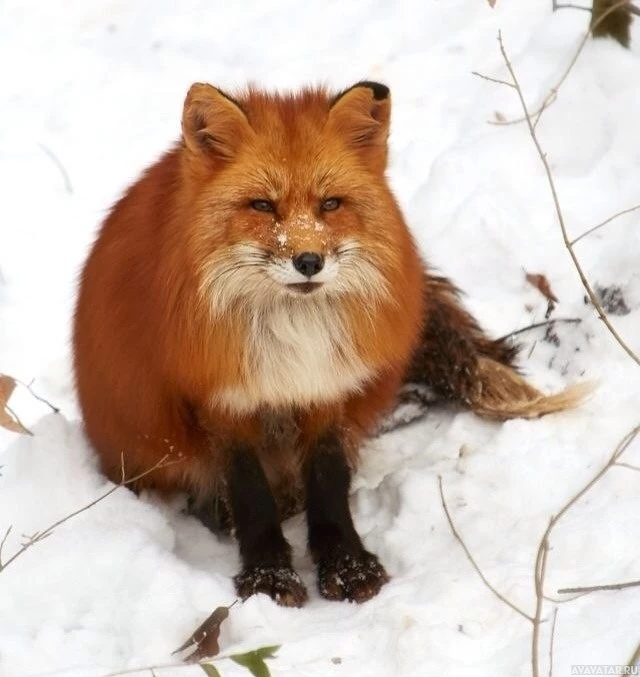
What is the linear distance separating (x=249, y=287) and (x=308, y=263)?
32 cm

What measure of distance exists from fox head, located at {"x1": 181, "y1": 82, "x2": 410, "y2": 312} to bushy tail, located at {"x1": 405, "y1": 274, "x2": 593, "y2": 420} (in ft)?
3.58

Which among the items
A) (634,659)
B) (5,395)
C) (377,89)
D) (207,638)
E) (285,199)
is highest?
(377,89)

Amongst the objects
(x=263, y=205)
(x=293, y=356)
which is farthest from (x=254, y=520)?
(x=263, y=205)

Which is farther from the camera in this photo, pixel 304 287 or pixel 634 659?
pixel 304 287

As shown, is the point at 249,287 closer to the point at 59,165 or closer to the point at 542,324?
the point at 542,324

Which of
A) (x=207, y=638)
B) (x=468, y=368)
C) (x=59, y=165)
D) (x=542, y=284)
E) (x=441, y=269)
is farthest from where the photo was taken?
(x=59, y=165)

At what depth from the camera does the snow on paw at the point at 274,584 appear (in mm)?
4578

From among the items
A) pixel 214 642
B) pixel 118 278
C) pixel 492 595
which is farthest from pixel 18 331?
pixel 492 595

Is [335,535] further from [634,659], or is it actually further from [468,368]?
[634,659]

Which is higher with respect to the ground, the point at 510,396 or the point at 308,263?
the point at 308,263

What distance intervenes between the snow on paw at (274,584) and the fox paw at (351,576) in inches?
4.0

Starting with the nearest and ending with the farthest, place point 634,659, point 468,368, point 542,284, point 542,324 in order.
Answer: point 634,659
point 468,368
point 542,324
point 542,284

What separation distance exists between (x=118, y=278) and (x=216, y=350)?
65cm

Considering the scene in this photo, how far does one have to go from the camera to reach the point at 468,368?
550 centimetres
